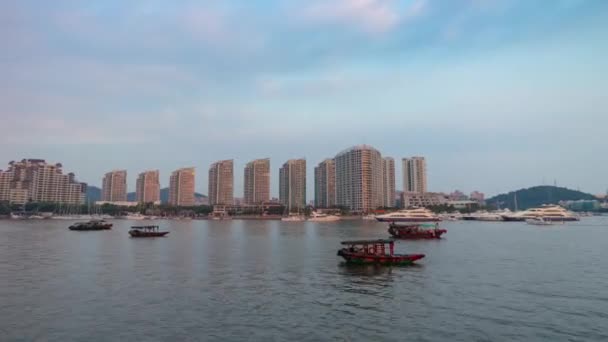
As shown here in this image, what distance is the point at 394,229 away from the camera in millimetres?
84438

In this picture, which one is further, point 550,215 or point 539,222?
point 550,215

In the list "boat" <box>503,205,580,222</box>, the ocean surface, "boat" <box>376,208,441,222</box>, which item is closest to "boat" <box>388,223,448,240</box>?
the ocean surface

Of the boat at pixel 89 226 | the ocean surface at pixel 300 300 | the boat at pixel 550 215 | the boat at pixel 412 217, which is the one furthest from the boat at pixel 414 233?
the boat at pixel 550 215

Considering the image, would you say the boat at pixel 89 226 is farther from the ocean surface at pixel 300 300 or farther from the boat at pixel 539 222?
the boat at pixel 539 222

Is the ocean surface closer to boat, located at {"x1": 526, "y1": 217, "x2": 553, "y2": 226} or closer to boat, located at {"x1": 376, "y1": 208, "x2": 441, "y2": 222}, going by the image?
boat, located at {"x1": 376, "y1": 208, "x2": 441, "y2": 222}

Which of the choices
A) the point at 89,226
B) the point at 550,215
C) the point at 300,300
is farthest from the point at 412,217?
the point at 300,300

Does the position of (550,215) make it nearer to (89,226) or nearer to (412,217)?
(412,217)

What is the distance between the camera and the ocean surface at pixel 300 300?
21.1m

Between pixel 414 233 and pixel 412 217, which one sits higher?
pixel 412 217

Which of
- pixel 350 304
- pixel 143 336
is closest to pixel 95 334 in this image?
pixel 143 336

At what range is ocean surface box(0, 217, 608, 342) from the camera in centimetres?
2114

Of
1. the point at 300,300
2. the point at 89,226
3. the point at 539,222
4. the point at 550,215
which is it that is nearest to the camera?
the point at 300,300

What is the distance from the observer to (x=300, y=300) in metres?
27.9

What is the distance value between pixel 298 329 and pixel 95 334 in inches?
387
